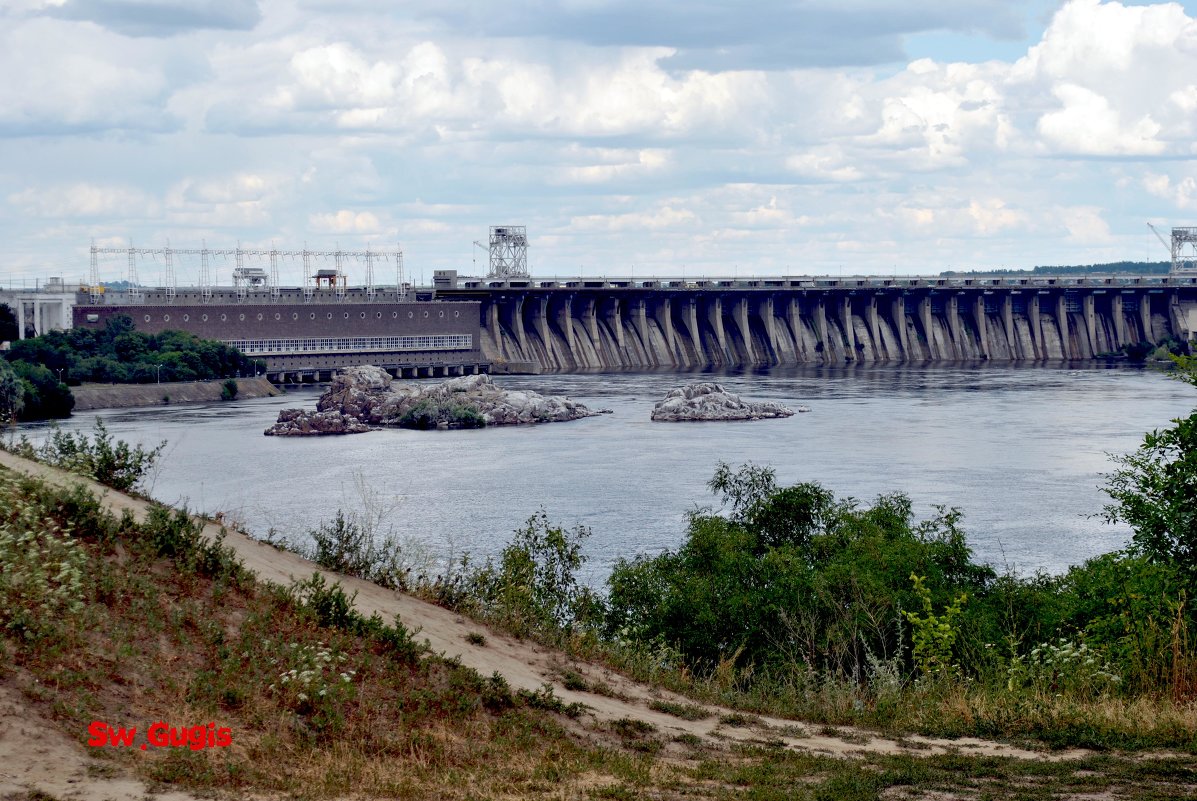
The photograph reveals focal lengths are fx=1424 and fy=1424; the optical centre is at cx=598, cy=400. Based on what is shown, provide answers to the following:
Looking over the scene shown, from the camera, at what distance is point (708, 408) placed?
65.2 m

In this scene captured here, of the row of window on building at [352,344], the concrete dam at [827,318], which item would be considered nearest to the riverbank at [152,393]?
the row of window on building at [352,344]

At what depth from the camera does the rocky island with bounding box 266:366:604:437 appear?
64875 millimetres

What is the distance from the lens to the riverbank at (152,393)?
225 ft

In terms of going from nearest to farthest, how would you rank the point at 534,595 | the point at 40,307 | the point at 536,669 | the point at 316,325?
the point at 536,669 → the point at 534,595 → the point at 40,307 → the point at 316,325

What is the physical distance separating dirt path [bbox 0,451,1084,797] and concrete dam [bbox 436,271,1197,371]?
9194 cm

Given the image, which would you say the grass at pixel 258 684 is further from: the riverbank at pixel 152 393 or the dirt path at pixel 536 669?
the riverbank at pixel 152 393

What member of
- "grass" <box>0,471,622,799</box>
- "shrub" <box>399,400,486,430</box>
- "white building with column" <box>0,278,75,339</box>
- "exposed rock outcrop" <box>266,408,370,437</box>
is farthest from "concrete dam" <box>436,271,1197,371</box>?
"grass" <box>0,471,622,799</box>

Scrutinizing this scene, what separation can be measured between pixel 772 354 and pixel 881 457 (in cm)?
6880

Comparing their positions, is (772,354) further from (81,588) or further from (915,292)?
(81,588)

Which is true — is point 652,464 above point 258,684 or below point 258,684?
below

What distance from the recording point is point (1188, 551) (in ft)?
47.3

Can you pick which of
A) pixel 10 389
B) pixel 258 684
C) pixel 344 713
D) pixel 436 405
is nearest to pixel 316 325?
pixel 436 405

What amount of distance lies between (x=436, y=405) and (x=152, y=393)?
52.4 feet

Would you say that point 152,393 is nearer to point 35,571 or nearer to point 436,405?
point 436,405
